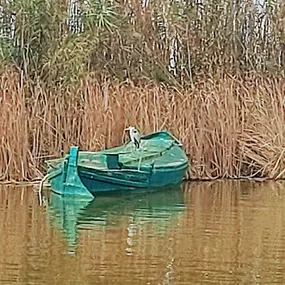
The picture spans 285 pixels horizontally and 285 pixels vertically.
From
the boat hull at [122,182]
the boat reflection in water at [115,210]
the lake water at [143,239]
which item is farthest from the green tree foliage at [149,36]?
the lake water at [143,239]

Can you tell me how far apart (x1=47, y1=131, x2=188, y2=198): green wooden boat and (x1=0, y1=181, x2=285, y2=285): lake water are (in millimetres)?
299

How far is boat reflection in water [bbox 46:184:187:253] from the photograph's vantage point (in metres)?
8.90

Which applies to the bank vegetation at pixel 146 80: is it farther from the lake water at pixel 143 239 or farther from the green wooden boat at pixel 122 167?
the lake water at pixel 143 239

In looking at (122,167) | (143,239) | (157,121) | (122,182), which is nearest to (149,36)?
(157,121)

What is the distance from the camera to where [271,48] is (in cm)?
1543

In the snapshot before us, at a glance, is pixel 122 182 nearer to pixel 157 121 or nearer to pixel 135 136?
pixel 135 136

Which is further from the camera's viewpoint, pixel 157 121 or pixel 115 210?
pixel 157 121

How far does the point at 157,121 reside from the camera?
1362 cm

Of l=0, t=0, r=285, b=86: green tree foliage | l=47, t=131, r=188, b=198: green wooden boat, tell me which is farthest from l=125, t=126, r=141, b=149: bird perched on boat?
l=0, t=0, r=285, b=86: green tree foliage

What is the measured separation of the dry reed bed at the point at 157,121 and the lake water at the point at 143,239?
3.98 ft

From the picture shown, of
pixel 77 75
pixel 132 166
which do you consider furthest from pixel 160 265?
pixel 77 75

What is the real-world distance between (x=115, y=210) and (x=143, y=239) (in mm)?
2272

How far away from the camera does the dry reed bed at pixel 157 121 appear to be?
500 inches

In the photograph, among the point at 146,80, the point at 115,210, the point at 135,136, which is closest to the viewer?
the point at 115,210
